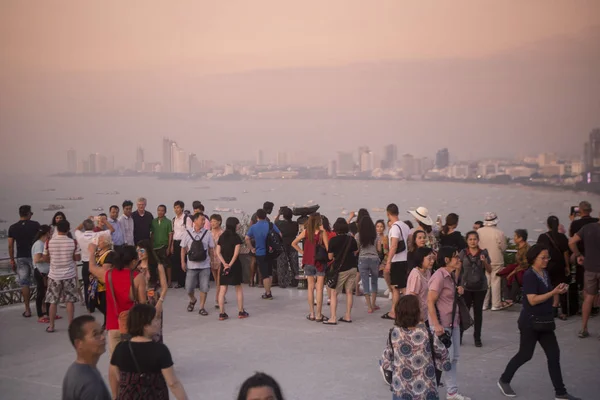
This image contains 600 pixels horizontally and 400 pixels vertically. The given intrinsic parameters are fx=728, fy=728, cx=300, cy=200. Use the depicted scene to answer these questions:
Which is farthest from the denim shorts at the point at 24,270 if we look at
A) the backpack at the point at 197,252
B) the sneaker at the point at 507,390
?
the sneaker at the point at 507,390

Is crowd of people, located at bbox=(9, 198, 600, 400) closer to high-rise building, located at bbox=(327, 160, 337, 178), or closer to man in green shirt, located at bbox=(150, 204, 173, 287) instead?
man in green shirt, located at bbox=(150, 204, 173, 287)

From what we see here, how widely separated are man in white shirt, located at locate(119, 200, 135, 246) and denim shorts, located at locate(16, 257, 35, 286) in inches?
87.9

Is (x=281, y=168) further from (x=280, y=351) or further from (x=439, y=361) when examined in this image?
(x=439, y=361)

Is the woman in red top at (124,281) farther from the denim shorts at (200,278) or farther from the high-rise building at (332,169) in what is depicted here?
the high-rise building at (332,169)

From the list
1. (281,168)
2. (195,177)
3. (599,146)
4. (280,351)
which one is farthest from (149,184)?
(280,351)

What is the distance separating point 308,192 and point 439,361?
2062 cm

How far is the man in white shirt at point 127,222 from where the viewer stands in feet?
45.1

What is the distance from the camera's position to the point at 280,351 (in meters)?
9.35

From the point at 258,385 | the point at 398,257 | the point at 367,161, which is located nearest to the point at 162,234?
the point at 398,257

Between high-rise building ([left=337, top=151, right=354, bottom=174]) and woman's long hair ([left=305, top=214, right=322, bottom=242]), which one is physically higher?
high-rise building ([left=337, top=151, right=354, bottom=174])

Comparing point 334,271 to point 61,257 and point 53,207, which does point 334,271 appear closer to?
point 61,257

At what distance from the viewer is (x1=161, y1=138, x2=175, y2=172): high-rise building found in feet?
89.3

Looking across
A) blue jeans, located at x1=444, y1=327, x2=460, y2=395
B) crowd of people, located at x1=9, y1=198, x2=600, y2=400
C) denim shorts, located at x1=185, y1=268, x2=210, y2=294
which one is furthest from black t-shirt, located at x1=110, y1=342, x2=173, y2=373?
denim shorts, located at x1=185, y1=268, x2=210, y2=294

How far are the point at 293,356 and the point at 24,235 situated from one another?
16.7ft
